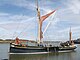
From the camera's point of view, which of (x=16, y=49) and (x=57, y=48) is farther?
(x=57, y=48)

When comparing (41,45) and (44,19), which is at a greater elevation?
(44,19)

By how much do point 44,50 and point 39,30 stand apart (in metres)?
6.03

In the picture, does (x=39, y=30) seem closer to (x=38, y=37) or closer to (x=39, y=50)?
(x=38, y=37)

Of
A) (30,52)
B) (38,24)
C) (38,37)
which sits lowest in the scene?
(30,52)

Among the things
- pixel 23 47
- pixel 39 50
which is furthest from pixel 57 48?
pixel 23 47

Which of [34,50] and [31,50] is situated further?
[34,50]

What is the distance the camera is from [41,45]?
58.5 meters

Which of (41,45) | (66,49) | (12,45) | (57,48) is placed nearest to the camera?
(12,45)

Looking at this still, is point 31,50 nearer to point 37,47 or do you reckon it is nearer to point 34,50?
point 34,50

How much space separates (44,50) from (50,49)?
2.72 meters

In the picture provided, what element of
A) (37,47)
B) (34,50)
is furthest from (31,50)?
(37,47)

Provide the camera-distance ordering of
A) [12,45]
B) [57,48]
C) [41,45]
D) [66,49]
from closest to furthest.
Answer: [12,45] < [41,45] < [57,48] < [66,49]

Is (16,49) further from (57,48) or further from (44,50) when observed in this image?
(57,48)

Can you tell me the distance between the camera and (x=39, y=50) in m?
57.6
